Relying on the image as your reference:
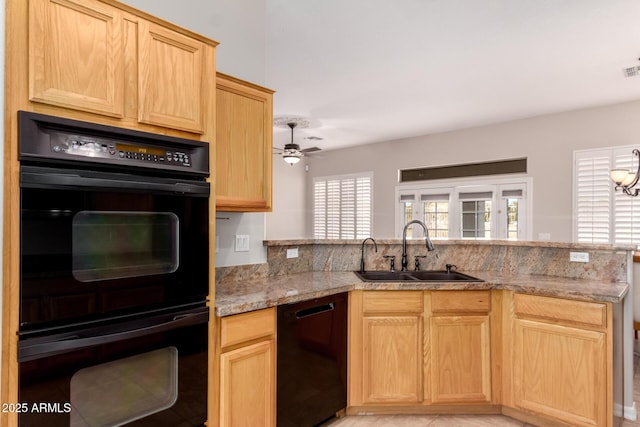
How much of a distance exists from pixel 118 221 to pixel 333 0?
219 centimetres

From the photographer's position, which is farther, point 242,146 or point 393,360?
point 393,360

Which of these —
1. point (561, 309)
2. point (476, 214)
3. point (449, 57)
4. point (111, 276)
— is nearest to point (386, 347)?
point (561, 309)

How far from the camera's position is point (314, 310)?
85.9 inches

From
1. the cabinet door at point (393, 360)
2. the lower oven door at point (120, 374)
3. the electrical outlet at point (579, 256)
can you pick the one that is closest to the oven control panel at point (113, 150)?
the lower oven door at point (120, 374)

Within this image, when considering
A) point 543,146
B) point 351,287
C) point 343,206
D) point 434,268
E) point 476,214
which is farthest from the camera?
point 343,206

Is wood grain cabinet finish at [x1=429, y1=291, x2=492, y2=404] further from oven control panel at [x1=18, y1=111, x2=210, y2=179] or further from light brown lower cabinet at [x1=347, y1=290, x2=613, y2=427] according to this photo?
oven control panel at [x1=18, y1=111, x2=210, y2=179]

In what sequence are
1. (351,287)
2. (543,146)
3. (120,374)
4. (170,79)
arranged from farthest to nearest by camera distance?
1. (543,146)
2. (351,287)
3. (170,79)
4. (120,374)

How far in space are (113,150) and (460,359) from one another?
2348 mm

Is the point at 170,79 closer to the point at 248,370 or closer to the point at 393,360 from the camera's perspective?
the point at 248,370

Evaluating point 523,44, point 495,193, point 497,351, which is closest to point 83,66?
point 497,351

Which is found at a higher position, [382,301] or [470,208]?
[470,208]

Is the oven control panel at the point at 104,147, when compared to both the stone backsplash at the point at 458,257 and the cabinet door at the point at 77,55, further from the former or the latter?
the stone backsplash at the point at 458,257

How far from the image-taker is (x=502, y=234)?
593 cm

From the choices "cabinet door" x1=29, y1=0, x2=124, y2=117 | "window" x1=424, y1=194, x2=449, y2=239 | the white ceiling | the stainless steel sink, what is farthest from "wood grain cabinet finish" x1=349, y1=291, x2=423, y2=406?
"window" x1=424, y1=194, x2=449, y2=239
